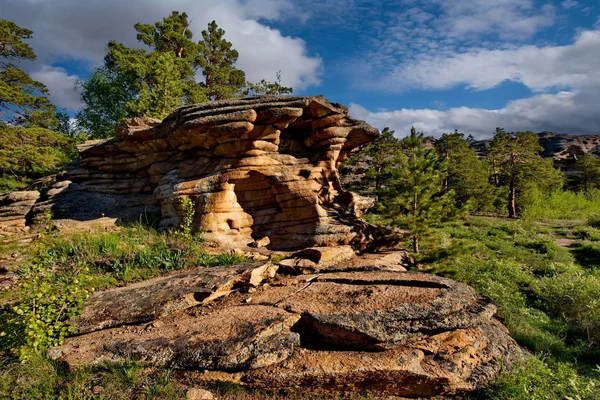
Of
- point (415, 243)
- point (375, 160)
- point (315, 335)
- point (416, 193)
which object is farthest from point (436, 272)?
point (375, 160)

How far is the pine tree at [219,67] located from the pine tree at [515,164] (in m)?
34.4

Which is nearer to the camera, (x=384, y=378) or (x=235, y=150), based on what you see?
(x=384, y=378)

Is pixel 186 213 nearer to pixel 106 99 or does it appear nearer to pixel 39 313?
pixel 39 313

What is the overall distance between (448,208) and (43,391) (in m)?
14.4

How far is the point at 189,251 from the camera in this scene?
10.3 metres

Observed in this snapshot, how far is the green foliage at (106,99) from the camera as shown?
1017 inches

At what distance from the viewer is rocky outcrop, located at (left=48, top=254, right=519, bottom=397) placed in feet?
16.3

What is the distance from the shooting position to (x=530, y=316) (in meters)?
9.19

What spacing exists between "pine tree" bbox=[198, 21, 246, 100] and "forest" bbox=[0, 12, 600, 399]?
0.13 meters

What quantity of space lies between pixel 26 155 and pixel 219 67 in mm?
19952

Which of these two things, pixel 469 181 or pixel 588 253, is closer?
pixel 588 253

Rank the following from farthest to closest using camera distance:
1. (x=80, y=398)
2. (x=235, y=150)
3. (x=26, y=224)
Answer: (x=26, y=224) < (x=235, y=150) < (x=80, y=398)

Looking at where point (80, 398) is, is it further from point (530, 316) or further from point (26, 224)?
point (26, 224)

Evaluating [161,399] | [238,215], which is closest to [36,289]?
[161,399]
